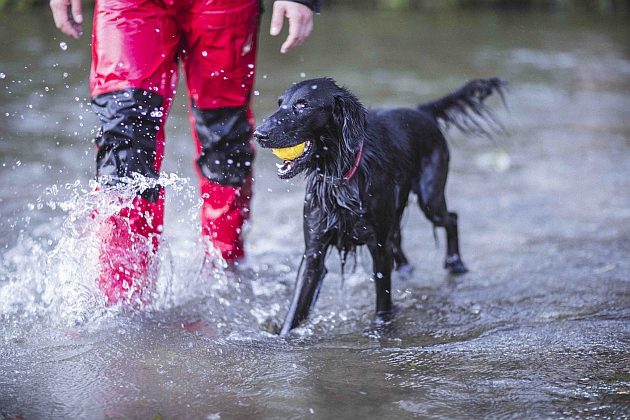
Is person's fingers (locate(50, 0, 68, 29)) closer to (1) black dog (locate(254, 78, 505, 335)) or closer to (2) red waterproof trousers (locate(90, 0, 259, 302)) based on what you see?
(2) red waterproof trousers (locate(90, 0, 259, 302))

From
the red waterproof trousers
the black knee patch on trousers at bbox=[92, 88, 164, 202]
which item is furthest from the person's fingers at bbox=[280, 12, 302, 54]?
the black knee patch on trousers at bbox=[92, 88, 164, 202]

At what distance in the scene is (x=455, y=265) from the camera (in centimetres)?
448

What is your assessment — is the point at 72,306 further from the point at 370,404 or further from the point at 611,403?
the point at 611,403

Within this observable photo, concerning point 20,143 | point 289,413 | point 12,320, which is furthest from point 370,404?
point 20,143

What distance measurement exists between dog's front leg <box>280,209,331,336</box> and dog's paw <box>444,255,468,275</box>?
3.66ft

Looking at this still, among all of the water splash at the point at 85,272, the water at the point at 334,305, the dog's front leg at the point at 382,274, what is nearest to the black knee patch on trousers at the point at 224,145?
the water at the point at 334,305

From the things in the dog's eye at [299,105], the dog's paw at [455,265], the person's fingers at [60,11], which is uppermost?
the person's fingers at [60,11]

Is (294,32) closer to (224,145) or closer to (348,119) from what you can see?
(348,119)

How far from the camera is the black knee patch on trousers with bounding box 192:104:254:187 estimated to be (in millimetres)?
4000

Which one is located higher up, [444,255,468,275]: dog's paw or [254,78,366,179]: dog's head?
[254,78,366,179]: dog's head

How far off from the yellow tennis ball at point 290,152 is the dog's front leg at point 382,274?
1.93 feet

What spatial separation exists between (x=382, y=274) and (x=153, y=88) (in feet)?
4.31

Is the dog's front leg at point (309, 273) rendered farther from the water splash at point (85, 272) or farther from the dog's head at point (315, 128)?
the water splash at point (85, 272)

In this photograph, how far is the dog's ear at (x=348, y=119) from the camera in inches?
130
